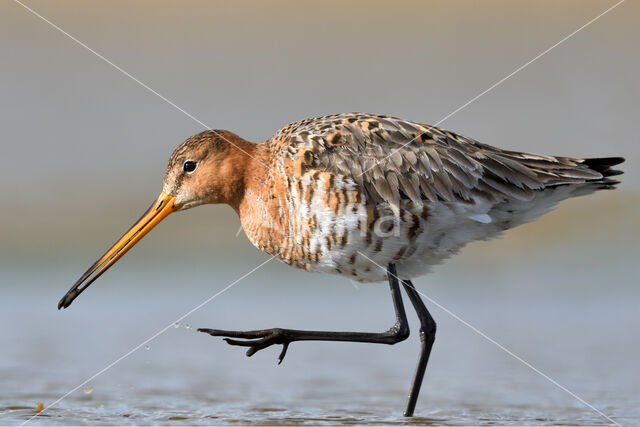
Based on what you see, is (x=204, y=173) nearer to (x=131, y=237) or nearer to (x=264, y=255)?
(x=131, y=237)

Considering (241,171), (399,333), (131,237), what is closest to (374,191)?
(241,171)

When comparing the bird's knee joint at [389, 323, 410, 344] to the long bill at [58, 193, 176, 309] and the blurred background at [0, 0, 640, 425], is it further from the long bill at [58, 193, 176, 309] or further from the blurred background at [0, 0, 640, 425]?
the long bill at [58, 193, 176, 309]

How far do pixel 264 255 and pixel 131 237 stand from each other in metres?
4.38

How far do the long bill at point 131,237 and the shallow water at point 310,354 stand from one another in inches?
26.8

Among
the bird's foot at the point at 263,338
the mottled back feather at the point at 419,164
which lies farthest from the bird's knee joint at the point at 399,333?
the mottled back feather at the point at 419,164

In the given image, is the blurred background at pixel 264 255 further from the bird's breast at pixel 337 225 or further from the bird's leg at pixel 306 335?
the bird's breast at pixel 337 225

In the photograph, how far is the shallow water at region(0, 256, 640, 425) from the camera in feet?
22.6

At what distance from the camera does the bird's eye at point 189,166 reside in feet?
23.7

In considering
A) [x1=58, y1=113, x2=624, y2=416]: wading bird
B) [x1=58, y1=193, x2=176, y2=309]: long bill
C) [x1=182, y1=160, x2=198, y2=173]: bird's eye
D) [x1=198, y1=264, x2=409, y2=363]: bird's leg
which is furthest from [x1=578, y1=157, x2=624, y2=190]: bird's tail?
[x1=58, y1=193, x2=176, y2=309]: long bill

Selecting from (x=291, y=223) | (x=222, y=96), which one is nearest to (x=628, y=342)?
(x=291, y=223)

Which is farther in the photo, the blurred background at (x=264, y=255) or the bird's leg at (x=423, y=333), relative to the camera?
the blurred background at (x=264, y=255)

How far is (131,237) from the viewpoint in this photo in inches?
294

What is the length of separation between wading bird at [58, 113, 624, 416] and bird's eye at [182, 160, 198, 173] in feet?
0.04

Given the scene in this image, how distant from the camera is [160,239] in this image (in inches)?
476
